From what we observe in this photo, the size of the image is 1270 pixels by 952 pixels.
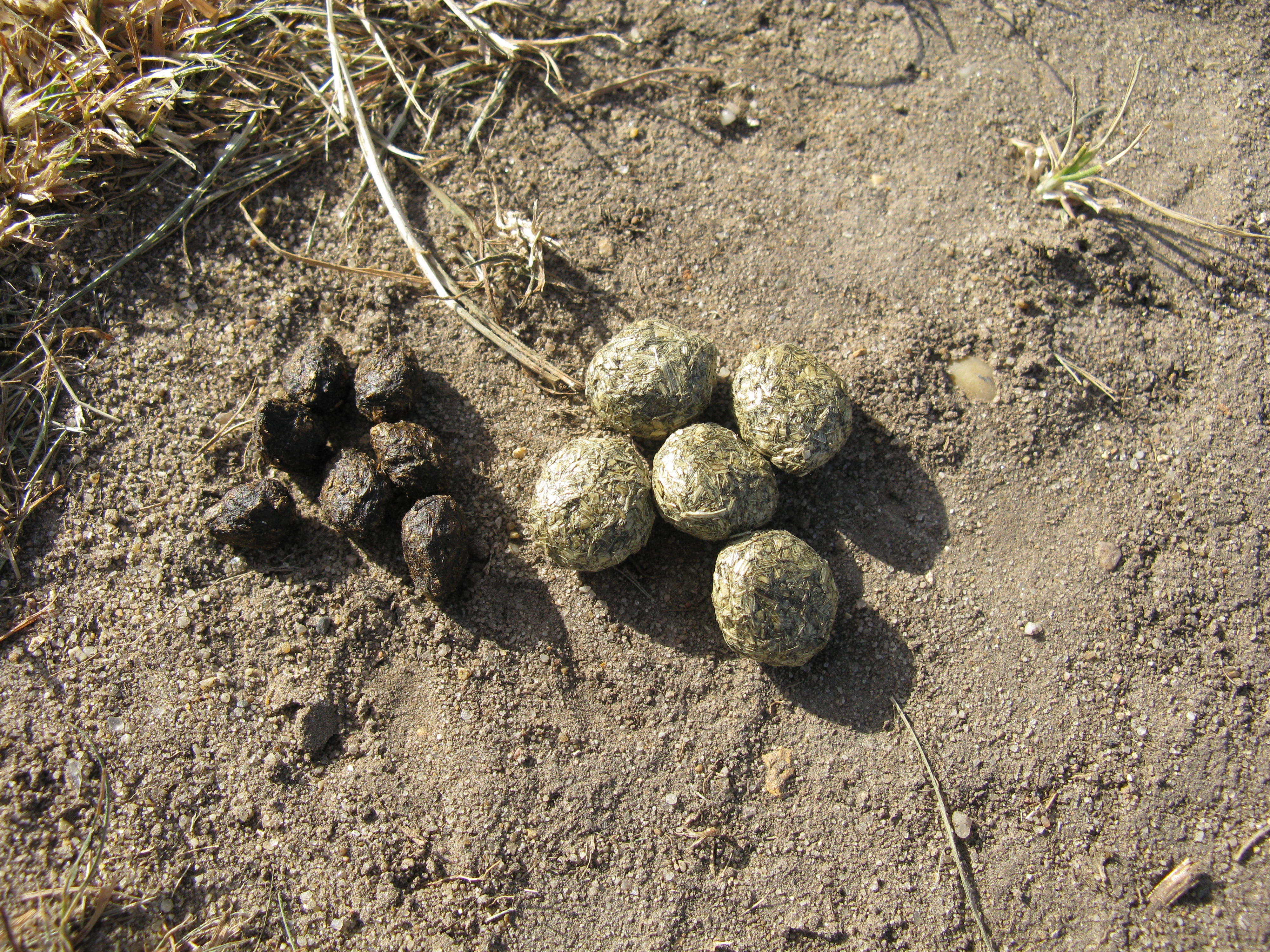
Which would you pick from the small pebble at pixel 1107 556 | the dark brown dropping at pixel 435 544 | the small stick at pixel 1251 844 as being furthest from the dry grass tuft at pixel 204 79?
the small stick at pixel 1251 844

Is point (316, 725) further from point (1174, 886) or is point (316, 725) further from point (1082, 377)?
point (1082, 377)

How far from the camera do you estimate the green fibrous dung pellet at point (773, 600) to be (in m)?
3.26

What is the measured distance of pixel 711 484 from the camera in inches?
130

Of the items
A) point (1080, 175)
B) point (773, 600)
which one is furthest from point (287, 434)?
point (1080, 175)

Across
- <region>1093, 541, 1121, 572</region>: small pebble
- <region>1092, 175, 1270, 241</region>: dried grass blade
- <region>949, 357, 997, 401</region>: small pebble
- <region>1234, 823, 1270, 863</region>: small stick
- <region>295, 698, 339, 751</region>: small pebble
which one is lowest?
<region>295, 698, 339, 751</region>: small pebble

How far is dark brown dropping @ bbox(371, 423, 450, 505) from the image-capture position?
12.1 ft

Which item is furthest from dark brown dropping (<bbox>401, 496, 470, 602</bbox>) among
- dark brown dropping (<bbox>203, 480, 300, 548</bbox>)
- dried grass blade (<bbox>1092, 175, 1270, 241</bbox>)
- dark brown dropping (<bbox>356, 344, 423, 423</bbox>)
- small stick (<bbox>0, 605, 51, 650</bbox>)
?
dried grass blade (<bbox>1092, 175, 1270, 241</bbox>)

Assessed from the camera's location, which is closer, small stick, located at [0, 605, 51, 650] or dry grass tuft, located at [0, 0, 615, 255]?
small stick, located at [0, 605, 51, 650]

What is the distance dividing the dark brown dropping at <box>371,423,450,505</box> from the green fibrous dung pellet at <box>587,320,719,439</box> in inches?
32.7

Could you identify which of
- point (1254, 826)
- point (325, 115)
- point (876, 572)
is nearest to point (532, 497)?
point (876, 572)

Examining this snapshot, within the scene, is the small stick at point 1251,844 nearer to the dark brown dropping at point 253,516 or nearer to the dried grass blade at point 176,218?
the dark brown dropping at point 253,516

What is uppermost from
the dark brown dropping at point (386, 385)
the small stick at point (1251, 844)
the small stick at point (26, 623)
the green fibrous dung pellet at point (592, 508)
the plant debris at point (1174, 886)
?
the green fibrous dung pellet at point (592, 508)

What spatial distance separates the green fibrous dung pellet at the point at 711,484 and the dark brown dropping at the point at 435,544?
0.98 meters

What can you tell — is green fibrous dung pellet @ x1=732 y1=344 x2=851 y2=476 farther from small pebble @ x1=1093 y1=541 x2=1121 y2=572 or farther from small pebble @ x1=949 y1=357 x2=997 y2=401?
small pebble @ x1=1093 y1=541 x2=1121 y2=572
